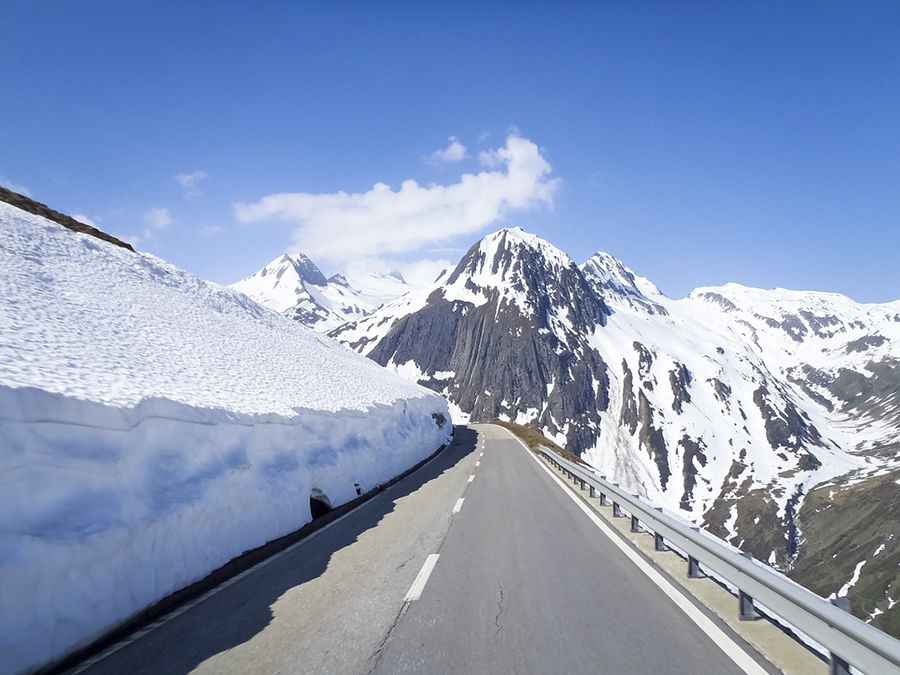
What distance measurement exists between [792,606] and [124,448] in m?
7.80

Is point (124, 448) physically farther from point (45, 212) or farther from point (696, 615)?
point (45, 212)

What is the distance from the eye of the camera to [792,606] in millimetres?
4496

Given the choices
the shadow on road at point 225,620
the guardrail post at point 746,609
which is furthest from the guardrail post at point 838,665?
the shadow on road at point 225,620

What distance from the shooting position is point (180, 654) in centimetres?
518

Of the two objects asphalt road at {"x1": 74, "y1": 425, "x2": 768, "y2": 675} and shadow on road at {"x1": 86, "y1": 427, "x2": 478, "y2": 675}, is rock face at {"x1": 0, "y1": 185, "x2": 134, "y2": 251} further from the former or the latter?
asphalt road at {"x1": 74, "y1": 425, "x2": 768, "y2": 675}

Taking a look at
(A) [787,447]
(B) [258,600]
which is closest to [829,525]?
(A) [787,447]

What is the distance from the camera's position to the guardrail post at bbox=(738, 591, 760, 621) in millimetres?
5531

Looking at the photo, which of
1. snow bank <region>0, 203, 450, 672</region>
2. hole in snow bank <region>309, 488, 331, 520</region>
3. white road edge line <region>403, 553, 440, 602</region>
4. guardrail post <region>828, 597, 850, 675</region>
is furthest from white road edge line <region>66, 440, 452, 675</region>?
guardrail post <region>828, 597, 850, 675</region>

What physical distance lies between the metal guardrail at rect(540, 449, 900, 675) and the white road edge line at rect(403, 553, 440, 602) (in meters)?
3.56

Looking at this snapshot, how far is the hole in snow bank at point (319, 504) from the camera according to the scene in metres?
12.1

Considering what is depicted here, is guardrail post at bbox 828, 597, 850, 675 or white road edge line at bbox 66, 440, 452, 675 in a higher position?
guardrail post at bbox 828, 597, 850, 675

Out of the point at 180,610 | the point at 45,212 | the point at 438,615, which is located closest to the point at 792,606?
the point at 438,615

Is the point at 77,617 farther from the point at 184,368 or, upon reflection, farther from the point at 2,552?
the point at 184,368

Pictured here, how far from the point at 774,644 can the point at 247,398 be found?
1096 centimetres
